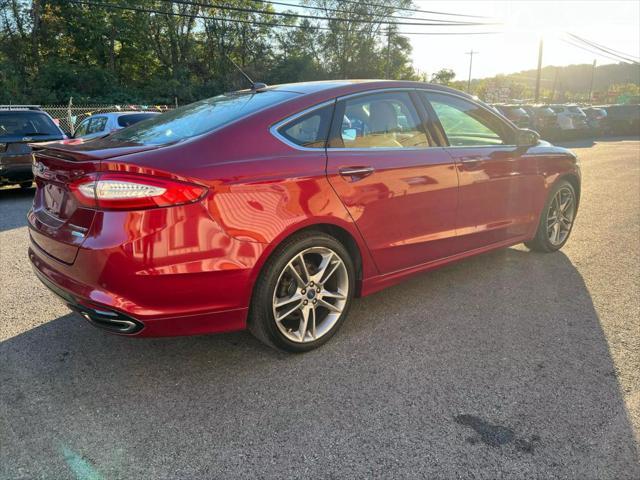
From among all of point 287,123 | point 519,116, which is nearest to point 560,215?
point 287,123

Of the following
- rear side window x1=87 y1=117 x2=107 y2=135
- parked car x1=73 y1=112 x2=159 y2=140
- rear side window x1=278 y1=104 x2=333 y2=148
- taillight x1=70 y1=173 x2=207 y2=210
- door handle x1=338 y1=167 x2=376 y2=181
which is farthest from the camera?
rear side window x1=87 y1=117 x2=107 y2=135

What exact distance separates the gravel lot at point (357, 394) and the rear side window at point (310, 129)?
1.29 m

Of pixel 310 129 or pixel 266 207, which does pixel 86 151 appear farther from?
pixel 310 129

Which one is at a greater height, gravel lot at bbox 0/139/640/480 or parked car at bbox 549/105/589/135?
parked car at bbox 549/105/589/135

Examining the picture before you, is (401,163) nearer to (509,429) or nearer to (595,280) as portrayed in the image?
(509,429)

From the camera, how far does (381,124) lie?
3410mm

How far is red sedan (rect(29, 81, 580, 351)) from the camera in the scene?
2.43m

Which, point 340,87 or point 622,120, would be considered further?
point 622,120

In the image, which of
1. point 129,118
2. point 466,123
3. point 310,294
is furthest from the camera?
point 129,118

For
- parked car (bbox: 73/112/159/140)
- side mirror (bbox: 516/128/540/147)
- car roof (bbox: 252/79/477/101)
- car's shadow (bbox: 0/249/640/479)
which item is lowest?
car's shadow (bbox: 0/249/640/479)

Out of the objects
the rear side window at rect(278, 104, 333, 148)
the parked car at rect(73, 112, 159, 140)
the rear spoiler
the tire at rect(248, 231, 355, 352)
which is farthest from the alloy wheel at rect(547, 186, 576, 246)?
the parked car at rect(73, 112, 159, 140)

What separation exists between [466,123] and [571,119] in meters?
21.5

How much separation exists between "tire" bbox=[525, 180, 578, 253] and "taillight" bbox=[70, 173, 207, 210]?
371 centimetres

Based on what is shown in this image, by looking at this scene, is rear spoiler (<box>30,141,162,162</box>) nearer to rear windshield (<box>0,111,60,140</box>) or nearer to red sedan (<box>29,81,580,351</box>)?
red sedan (<box>29,81,580,351</box>)
